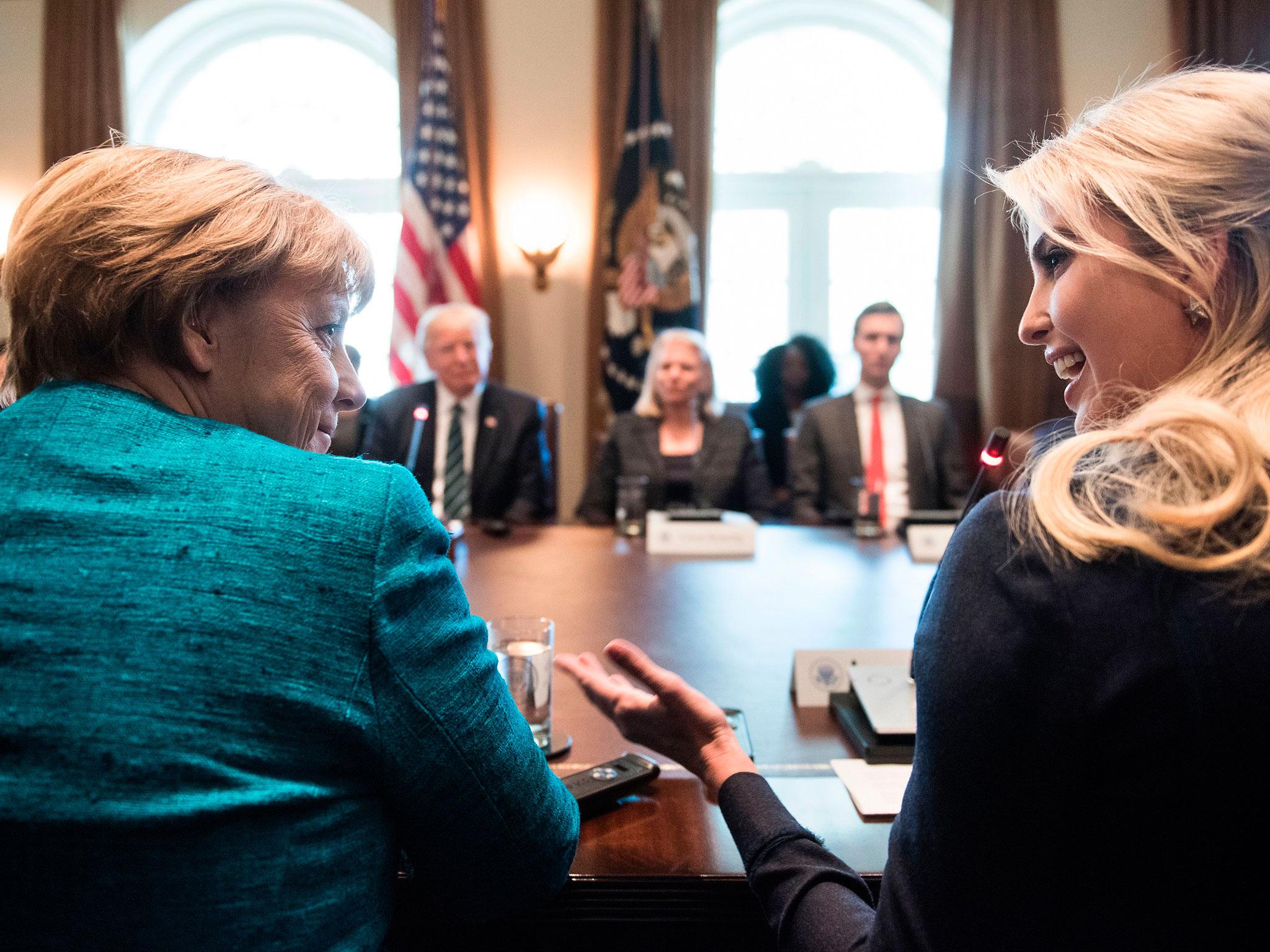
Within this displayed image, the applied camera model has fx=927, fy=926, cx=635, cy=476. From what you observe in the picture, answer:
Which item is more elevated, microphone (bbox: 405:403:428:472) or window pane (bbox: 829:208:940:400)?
window pane (bbox: 829:208:940:400)

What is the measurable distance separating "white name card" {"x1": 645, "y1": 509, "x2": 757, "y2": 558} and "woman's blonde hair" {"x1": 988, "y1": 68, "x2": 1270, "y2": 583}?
186 centimetres

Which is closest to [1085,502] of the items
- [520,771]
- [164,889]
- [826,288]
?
[520,771]

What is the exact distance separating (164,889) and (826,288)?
6.06m

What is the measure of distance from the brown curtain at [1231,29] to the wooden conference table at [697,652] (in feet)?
14.5

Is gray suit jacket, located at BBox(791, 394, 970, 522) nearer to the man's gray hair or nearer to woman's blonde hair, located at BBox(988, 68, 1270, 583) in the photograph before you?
the man's gray hair

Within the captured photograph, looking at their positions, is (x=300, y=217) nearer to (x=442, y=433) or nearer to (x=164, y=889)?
(x=164, y=889)

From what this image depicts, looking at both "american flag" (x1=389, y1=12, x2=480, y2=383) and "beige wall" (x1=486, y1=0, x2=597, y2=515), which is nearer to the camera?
"american flag" (x1=389, y1=12, x2=480, y2=383)

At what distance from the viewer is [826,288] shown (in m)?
6.28

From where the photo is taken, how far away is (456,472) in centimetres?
398

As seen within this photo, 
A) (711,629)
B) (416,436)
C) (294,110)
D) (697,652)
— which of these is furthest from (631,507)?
(294,110)

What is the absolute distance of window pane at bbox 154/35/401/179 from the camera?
6.26m

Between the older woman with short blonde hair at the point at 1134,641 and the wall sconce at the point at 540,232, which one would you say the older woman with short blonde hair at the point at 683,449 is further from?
the older woman with short blonde hair at the point at 1134,641

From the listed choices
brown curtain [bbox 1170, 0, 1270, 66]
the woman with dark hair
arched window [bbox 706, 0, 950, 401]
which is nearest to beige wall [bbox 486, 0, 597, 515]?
arched window [bbox 706, 0, 950, 401]

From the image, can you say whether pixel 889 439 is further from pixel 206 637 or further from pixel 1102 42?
pixel 206 637
